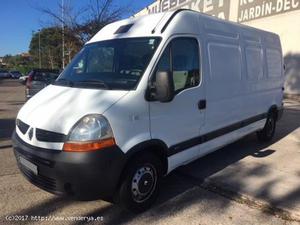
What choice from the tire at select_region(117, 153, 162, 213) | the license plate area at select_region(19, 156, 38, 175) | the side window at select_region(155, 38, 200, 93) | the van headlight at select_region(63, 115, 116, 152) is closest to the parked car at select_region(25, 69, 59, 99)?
the side window at select_region(155, 38, 200, 93)

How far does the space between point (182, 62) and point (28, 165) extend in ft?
7.62

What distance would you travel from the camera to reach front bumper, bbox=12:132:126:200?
3705 mm

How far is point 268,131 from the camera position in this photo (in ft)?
26.6

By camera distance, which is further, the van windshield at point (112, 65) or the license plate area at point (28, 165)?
the van windshield at point (112, 65)

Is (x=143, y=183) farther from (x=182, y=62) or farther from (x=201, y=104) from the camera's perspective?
(x=182, y=62)

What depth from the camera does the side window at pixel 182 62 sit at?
15.0ft

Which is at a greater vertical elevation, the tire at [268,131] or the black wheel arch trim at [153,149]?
the black wheel arch trim at [153,149]

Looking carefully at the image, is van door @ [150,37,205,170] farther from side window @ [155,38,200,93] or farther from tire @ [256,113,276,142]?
tire @ [256,113,276,142]

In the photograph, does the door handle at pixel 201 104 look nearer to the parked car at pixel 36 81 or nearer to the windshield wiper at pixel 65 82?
the windshield wiper at pixel 65 82

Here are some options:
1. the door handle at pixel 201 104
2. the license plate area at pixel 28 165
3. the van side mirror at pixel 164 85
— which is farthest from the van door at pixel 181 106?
the license plate area at pixel 28 165

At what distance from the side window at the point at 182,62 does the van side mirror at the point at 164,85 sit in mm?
304

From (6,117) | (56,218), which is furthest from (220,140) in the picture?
(6,117)

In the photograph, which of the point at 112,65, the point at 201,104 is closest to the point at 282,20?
the point at 201,104

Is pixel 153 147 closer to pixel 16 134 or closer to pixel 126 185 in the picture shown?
pixel 126 185
